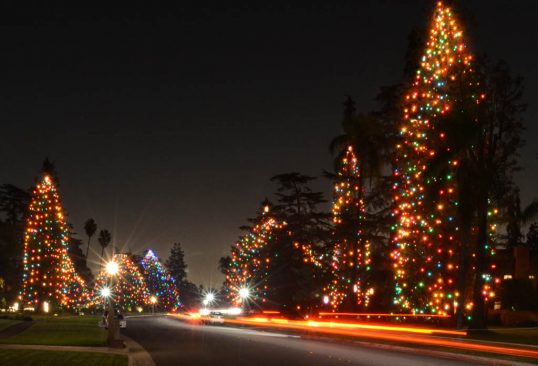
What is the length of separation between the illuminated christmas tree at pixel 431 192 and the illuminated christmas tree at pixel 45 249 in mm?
49980

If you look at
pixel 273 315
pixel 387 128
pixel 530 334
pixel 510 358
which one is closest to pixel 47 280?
pixel 273 315

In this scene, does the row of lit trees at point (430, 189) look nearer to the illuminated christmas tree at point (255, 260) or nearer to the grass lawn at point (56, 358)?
the illuminated christmas tree at point (255, 260)

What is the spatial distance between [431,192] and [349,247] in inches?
691

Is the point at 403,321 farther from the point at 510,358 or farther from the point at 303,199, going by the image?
the point at 303,199

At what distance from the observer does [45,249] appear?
253 feet

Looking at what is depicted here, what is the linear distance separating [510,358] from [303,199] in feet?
152

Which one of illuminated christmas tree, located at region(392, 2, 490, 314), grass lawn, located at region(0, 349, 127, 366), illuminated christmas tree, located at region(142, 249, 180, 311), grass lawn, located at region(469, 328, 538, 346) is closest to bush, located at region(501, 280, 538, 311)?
illuminated christmas tree, located at region(392, 2, 490, 314)

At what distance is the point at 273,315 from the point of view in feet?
206

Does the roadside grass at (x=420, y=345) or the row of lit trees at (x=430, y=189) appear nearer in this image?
the roadside grass at (x=420, y=345)

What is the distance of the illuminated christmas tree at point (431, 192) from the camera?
36.7 meters

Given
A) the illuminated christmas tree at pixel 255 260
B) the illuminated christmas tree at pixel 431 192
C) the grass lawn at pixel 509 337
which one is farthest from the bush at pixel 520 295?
the illuminated christmas tree at pixel 255 260

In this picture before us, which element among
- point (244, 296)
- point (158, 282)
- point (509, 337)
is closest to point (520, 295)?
point (509, 337)

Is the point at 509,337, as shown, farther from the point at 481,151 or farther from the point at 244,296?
the point at 244,296

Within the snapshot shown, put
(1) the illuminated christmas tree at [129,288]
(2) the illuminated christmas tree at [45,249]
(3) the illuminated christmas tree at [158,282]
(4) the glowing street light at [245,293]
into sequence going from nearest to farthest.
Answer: (4) the glowing street light at [245,293]
(2) the illuminated christmas tree at [45,249]
(1) the illuminated christmas tree at [129,288]
(3) the illuminated christmas tree at [158,282]
